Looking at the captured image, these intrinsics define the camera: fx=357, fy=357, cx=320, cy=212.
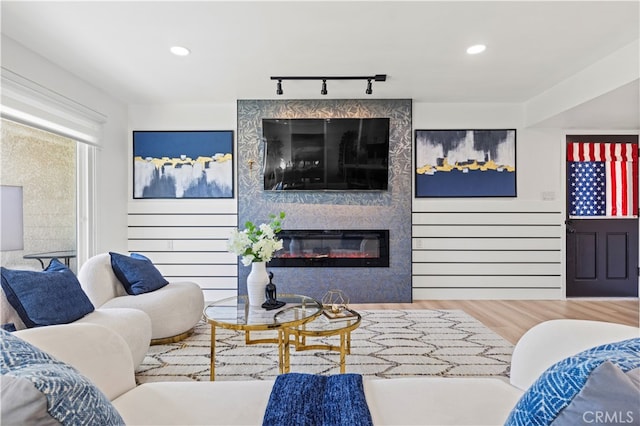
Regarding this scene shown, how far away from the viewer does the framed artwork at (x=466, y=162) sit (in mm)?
4547

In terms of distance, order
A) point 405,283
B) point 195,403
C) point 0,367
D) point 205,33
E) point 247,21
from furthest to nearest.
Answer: point 405,283 < point 205,33 < point 247,21 < point 195,403 < point 0,367

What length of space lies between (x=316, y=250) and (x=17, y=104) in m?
3.15

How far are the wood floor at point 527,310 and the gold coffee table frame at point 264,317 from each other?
6.01ft

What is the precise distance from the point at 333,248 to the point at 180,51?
2.68 metres

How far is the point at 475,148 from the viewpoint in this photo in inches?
179

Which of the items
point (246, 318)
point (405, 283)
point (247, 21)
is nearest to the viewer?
point (246, 318)

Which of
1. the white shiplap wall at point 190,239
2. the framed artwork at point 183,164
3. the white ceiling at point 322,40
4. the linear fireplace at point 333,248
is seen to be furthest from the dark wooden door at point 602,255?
the framed artwork at point 183,164

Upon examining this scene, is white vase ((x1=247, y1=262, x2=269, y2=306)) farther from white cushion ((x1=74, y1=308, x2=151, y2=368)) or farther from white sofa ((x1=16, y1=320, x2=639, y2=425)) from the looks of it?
white sofa ((x1=16, y1=320, x2=639, y2=425))

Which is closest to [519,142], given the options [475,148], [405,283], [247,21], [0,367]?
[475,148]

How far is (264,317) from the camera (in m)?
2.29

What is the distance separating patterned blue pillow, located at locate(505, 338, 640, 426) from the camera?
75 cm

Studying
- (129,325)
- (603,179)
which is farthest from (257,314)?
(603,179)

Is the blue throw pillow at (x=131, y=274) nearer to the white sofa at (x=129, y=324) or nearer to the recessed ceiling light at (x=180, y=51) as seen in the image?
the white sofa at (x=129, y=324)

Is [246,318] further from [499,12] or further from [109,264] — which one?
[499,12]
